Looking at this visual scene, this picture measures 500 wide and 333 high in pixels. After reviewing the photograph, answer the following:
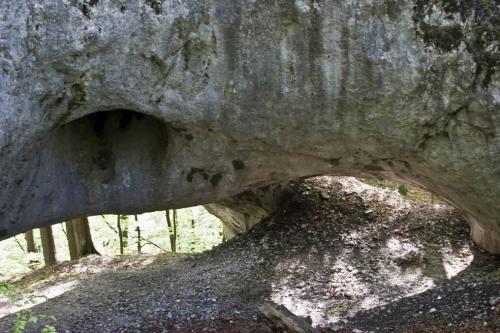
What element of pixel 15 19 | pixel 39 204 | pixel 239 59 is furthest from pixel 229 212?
pixel 15 19

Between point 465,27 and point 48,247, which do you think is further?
point 48,247

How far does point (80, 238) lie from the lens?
10.6m

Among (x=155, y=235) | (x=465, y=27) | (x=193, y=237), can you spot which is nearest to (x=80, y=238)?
(x=155, y=235)

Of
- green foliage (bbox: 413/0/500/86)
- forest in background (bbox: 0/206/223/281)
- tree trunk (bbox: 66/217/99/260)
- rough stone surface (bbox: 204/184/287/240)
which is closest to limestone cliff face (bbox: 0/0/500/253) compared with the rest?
green foliage (bbox: 413/0/500/86)

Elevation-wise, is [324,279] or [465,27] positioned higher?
[465,27]

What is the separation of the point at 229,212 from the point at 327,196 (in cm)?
212

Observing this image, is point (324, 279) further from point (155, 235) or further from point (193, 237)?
point (155, 235)

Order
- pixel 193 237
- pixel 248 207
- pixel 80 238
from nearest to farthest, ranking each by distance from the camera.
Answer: pixel 248 207 < pixel 80 238 < pixel 193 237

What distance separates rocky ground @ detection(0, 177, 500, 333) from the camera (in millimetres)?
5961

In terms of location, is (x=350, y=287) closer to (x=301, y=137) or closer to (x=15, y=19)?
(x=301, y=137)

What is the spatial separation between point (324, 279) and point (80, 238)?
211 inches

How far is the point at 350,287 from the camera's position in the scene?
6.62m

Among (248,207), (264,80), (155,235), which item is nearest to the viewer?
(264,80)

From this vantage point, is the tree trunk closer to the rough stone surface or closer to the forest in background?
the rough stone surface
